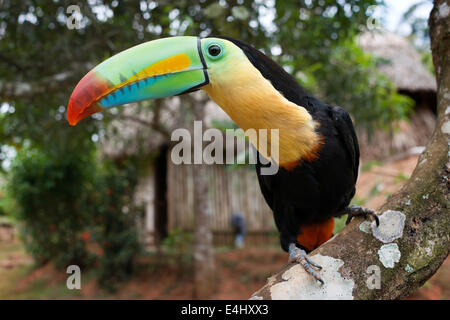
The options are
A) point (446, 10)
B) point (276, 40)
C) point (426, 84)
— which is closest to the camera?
point (446, 10)

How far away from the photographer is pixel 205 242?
5613 mm

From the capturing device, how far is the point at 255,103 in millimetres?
1759

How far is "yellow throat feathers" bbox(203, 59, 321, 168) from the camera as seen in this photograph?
1.76 metres

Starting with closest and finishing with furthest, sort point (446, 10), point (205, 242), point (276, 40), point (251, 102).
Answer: point (251, 102), point (446, 10), point (276, 40), point (205, 242)

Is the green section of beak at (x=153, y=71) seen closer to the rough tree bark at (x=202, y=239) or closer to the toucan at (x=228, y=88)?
the toucan at (x=228, y=88)

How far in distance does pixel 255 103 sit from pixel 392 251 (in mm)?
874

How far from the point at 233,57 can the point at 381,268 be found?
1.14m

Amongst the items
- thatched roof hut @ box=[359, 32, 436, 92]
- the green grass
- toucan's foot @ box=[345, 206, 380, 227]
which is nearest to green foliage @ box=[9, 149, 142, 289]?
the green grass

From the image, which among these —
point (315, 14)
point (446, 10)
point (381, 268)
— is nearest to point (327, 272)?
point (381, 268)

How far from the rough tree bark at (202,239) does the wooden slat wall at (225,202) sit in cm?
359

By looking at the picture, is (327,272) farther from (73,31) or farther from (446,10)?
(73,31)

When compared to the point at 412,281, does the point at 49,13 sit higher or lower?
higher

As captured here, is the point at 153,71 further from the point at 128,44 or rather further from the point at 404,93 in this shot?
the point at 404,93

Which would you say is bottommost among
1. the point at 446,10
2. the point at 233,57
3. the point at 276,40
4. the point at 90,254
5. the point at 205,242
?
the point at 90,254
